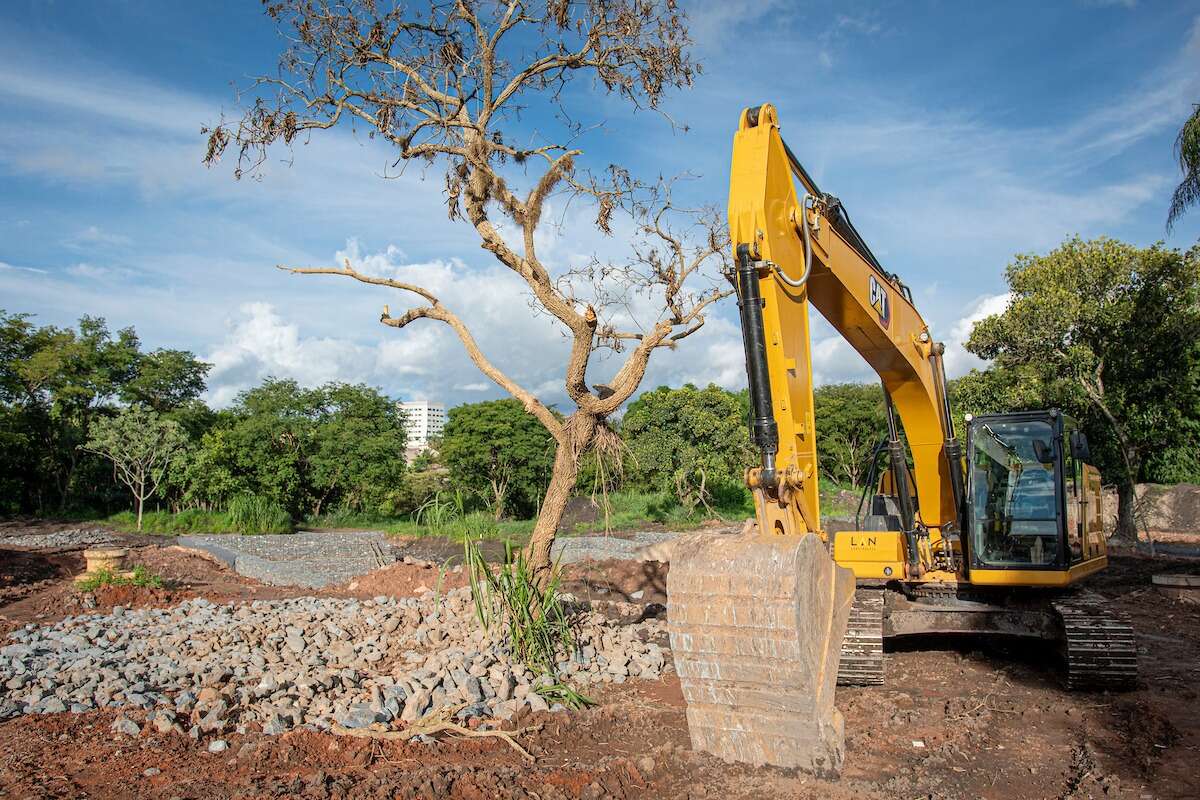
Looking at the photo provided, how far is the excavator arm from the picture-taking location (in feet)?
13.6

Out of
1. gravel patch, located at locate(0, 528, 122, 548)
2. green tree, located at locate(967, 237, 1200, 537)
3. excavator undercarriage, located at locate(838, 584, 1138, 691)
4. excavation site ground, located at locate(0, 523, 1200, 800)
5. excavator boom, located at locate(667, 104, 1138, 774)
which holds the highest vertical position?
green tree, located at locate(967, 237, 1200, 537)

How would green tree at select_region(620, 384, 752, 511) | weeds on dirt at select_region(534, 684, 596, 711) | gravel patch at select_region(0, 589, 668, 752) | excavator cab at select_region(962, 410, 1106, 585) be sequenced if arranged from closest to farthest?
gravel patch at select_region(0, 589, 668, 752), weeds on dirt at select_region(534, 684, 596, 711), excavator cab at select_region(962, 410, 1106, 585), green tree at select_region(620, 384, 752, 511)

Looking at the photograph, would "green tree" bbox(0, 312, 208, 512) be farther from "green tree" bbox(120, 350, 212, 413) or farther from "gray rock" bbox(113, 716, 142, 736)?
"gray rock" bbox(113, 716, 142, 736)

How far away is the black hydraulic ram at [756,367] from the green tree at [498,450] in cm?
2345

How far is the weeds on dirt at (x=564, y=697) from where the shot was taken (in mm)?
5414

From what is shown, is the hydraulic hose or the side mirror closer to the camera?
the hydraulic hose

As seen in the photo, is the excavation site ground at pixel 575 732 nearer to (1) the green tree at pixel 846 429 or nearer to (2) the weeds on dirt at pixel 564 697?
(2) the weeds on dirt at pixel 564 697

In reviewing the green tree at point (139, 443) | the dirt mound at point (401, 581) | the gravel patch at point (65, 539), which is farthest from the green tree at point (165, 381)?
the dirt mound at point (401, 581)

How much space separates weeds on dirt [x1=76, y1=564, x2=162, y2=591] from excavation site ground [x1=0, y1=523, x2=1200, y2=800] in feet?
5.52

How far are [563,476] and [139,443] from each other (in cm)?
1946

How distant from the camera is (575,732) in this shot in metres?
4.92

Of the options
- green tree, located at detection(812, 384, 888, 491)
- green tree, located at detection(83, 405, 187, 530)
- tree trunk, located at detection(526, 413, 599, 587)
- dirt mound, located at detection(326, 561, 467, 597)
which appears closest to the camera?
tree trunk, located at detection(526, 413, 599, 587)

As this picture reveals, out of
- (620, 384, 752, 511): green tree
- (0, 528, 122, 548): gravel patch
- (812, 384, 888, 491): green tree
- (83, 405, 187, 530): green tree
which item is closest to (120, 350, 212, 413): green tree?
(83, 405, 187, 530): green tree

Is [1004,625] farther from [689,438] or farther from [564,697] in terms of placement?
[689,438]
